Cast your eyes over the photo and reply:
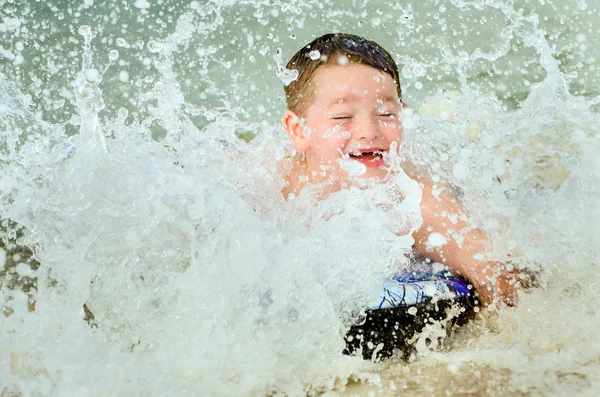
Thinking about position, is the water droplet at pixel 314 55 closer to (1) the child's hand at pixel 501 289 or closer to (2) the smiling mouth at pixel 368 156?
(2) the smiling mouth at pixel 368 156

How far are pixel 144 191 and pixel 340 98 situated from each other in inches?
30.2

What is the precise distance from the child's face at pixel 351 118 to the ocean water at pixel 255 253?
3.9 inches

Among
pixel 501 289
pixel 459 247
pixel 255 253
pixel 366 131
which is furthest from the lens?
pixel 366 131

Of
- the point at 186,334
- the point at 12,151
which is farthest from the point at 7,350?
the point at 12,151

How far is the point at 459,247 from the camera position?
6.98ft

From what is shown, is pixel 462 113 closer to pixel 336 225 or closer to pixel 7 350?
pixel 336 225

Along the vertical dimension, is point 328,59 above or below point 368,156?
above

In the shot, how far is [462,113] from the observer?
10.2ft

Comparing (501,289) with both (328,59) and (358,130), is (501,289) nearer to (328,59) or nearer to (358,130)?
(358,130)

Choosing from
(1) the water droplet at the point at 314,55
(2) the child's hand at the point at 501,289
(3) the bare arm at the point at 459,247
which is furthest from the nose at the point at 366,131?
(2) the child's hand at the point at 501,289

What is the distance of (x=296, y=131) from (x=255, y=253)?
2.76 feet

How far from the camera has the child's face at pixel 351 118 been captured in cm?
229

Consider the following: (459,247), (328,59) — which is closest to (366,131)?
(328,59)

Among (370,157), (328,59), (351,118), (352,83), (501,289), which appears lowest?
(501,289)
